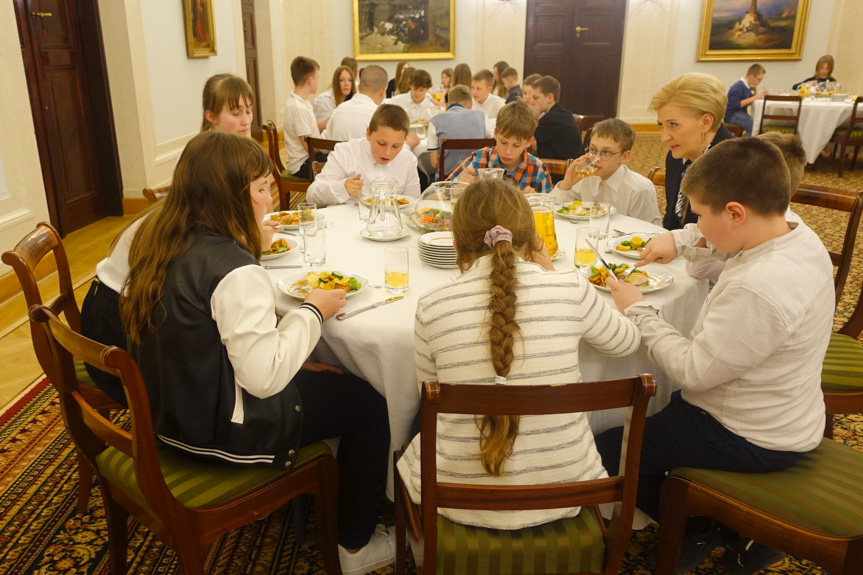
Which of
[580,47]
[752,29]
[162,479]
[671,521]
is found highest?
[752,29]

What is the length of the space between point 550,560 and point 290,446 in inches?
26.6

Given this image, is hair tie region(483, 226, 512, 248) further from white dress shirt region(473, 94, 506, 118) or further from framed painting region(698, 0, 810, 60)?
framed painting region(698, 0, 810, 60)

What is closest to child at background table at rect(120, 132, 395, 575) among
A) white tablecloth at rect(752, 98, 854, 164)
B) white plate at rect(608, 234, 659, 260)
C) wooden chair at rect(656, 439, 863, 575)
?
wooden chair at rect(656, 439, 863, 575)

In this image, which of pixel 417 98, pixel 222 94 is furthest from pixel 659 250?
pixel 417 98

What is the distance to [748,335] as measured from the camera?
1528mm

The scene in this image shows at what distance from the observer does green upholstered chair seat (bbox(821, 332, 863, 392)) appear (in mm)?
2156

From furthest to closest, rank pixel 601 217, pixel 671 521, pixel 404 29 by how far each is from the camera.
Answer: pixel 404 29
pixel 601 217
pixel 671 521

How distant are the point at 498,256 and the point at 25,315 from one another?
349 cm

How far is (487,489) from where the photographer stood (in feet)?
4.32

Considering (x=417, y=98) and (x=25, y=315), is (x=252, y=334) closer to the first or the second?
(x=25, y=315)

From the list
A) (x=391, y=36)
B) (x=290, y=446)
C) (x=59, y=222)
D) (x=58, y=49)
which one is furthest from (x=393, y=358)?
(x=391, y=36)

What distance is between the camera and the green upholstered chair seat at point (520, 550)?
4.63 ft

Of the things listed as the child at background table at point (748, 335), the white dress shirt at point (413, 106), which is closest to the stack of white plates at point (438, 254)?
the child at background table at point (748, 335)

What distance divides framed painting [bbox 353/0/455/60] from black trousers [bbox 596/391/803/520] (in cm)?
1100
